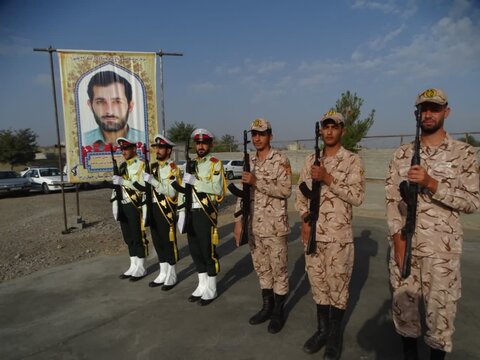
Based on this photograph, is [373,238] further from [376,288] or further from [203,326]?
[203,326]

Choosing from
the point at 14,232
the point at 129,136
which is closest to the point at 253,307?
the point at 129,136

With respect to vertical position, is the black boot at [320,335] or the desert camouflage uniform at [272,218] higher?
the desert camouflage uniform at [272,218]

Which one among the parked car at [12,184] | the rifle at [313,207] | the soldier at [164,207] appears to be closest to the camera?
the rifle at [313,207]

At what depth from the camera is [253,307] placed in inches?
146

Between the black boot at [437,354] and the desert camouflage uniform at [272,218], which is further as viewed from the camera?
the desert camouflage uniform at [272,218]

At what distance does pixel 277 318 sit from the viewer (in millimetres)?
3246

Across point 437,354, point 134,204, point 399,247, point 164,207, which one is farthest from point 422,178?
point 134,204

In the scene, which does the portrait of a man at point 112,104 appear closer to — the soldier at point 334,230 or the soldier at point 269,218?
the soldier at point 269,218

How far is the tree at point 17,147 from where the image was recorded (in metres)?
30.9

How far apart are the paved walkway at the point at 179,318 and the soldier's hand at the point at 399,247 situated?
907 millimetres

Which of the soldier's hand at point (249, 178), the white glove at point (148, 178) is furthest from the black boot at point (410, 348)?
the white glove at point (148, 178)

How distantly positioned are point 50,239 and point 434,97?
291 inches

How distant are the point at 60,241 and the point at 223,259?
3672 millimetres

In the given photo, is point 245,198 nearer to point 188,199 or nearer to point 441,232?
point 188,199
